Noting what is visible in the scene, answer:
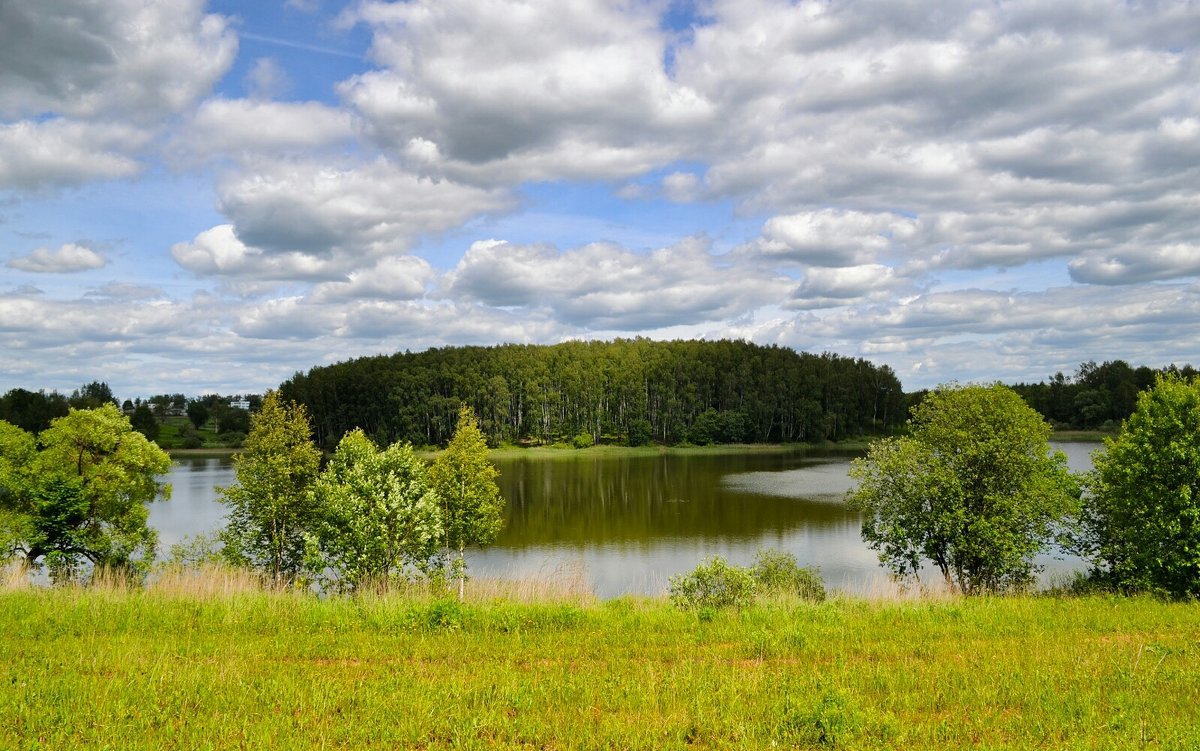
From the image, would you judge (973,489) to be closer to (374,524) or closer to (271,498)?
(374,524)

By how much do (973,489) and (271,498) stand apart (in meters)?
27.7

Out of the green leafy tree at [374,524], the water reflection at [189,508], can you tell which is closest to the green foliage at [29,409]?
the water reflection at [189,508]

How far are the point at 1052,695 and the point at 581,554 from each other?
3453 cm

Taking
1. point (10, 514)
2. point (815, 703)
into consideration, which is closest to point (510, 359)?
point (10, 514)

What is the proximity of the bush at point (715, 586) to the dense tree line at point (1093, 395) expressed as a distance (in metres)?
151

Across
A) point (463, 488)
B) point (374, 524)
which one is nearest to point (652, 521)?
point (463, 488)

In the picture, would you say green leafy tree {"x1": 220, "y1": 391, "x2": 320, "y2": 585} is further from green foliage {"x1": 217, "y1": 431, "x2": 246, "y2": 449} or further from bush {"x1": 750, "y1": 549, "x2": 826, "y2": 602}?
green foliage {"x1": 217, "y1": 431, "x2": 246, "y2": 449}

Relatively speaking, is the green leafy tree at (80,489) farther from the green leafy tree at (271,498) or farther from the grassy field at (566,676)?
the grassy field at (566,676)

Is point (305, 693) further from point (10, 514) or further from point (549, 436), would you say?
point (549, 436)

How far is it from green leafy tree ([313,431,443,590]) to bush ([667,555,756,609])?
9.26 m

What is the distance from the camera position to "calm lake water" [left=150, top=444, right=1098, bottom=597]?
36875mm

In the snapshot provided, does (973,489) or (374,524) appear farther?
(973,489)

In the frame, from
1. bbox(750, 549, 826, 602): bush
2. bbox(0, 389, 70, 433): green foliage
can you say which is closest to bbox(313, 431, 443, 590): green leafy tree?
bbox(750, 549, 826, 602): bush

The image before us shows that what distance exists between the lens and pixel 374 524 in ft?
74.4
